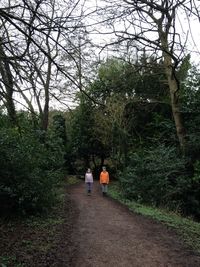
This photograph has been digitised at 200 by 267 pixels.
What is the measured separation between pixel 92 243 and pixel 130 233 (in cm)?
156

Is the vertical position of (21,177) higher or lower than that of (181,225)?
higher

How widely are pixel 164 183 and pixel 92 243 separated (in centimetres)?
922

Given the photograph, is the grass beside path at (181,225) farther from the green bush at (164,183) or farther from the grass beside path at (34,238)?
the grass beside path at (34,238)

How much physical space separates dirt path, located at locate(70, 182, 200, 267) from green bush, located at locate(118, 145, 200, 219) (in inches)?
167

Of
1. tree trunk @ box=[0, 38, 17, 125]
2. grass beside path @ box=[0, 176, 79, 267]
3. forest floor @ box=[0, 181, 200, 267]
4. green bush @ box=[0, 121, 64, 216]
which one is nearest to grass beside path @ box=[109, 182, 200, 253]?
forest floor @ box=[0, 181, 200, 267]

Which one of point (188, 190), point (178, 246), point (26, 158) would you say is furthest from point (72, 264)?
point (188, 190)

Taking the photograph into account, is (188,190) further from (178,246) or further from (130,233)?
(178,246)

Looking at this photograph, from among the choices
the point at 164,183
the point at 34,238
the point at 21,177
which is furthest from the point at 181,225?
the point at 164,183

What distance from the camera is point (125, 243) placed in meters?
10.2

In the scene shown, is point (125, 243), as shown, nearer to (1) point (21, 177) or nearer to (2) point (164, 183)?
(1) point (21, 177)

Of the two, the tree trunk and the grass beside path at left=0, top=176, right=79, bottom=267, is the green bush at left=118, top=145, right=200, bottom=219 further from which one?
the tree trunk

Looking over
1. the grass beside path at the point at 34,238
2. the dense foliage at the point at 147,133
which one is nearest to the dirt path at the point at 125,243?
the grass beside path at the point at 34,238

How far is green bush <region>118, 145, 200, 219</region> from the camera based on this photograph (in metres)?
18.6

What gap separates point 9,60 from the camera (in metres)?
5.65
